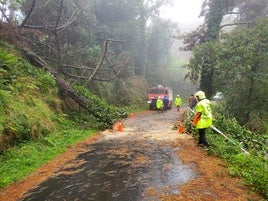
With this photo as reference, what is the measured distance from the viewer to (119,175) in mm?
7559

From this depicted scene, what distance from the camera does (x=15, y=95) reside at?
11945 mm

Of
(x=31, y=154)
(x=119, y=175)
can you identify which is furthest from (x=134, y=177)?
(x=31, y=154)

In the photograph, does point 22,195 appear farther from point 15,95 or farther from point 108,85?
point 108,85

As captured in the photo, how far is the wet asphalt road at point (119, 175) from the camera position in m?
6.39

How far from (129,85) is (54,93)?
1986 cm

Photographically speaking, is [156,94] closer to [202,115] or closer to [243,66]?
[243,66]

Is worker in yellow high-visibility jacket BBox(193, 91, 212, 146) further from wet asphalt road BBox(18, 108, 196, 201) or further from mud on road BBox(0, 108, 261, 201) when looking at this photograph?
wet asphalt road BBox(18, 108, 196, 201)

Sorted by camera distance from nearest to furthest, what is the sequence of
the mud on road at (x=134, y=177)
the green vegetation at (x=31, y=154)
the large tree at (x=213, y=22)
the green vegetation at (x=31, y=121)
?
1. the mud on road at (x=134, y=177)
2. the green vegetation at (x=31, y=154)
3. the green vegetation at (x=31, y=121)
4. the large tree at (x=213, y=22)

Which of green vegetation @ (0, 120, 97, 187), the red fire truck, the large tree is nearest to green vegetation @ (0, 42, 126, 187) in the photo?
green vegetation @ (0, 120, 97, 187)

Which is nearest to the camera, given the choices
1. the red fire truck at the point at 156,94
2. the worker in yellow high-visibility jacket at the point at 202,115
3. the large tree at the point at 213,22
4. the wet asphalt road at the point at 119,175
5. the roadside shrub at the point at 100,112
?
the wet asphalt road at the point at 119,175

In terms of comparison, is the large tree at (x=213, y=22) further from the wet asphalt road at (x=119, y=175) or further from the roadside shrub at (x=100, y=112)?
the wet asphalt road at (x=119, y=175)

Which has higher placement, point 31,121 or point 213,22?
point 213,22

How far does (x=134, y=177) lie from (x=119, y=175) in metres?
0.45

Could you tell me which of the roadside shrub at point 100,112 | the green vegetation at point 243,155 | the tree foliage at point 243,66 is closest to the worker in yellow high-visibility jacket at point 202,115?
the green vegetation at point 243,155
